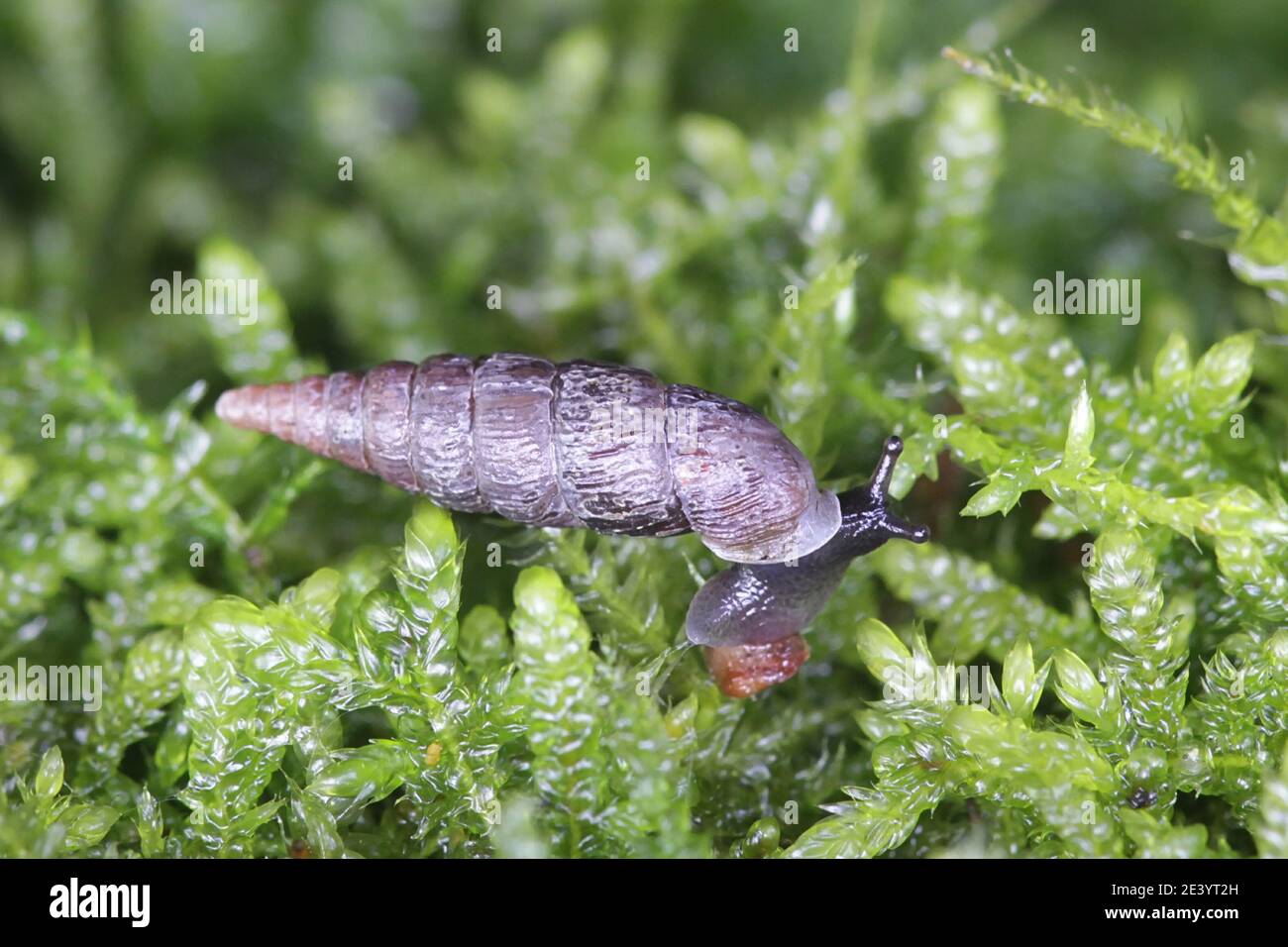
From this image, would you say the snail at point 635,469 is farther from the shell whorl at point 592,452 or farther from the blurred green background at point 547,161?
the blurred green background at point 547,161

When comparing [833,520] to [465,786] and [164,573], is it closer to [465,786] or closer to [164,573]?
[465,786]

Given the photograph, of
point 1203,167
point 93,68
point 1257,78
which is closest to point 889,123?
point 1203,167
